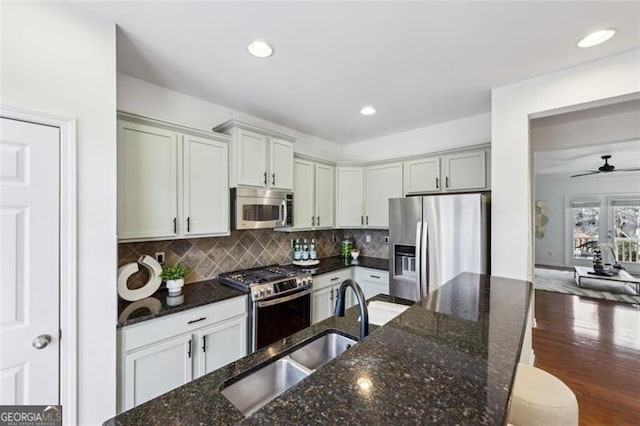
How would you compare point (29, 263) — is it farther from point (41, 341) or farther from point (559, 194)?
point (559, 194)

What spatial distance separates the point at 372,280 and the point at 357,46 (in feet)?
8.47

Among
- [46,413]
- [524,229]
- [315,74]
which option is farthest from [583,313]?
[46,413]

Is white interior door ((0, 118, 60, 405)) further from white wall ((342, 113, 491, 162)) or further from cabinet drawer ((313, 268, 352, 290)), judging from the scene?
white wall ((342, 113, 491, 162))

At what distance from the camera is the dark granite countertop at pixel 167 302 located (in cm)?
168

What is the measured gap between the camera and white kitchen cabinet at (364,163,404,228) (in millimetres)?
3445

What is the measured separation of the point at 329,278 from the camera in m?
3.09

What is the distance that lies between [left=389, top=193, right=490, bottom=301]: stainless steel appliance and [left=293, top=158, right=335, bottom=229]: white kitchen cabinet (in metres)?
0.93

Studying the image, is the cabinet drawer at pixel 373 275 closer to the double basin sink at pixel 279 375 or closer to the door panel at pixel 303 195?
the door panel at pixel 303 195

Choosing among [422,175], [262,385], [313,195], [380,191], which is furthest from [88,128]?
[422,175]

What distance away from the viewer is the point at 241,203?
2.52 metres

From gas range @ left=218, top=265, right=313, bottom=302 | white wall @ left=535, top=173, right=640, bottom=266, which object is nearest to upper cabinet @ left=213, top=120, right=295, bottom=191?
gas range @ left=218, top=265, right=313, bottom=302

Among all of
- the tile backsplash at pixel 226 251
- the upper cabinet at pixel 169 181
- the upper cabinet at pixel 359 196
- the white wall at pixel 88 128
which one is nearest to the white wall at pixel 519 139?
the upper cabinet at pixel 359 196

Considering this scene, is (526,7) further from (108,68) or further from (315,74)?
(108,68)

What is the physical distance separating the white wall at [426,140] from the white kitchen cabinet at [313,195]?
749mm
